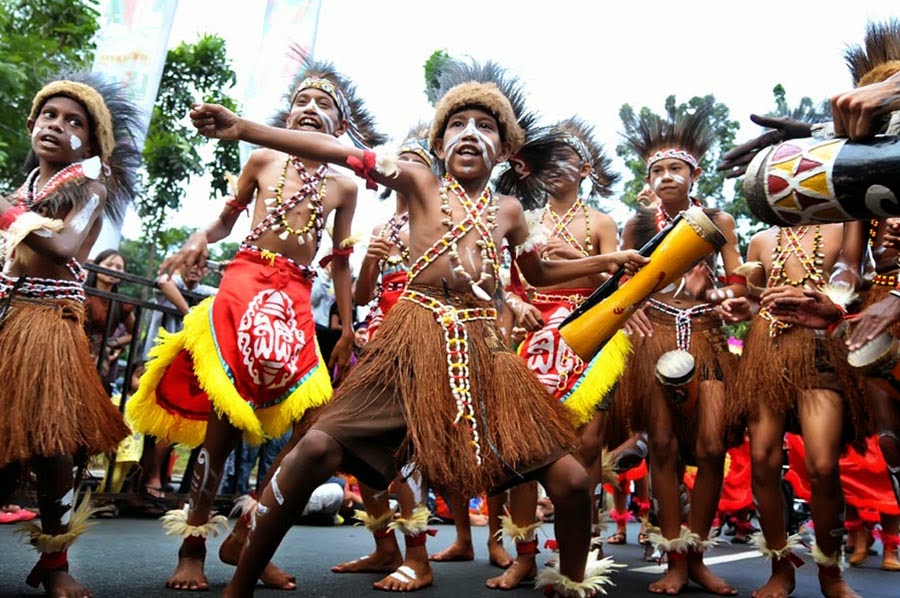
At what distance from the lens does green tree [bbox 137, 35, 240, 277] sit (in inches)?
546

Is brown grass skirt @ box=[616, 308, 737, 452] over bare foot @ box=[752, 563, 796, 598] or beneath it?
over

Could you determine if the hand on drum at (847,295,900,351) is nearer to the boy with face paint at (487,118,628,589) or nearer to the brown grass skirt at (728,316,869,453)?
the brown grass skirt at (728,316,869,453)

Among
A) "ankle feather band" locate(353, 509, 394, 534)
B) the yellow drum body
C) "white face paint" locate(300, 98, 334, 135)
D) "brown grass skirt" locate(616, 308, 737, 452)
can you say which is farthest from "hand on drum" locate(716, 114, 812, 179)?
"ankle feather band" locate(353, 509, 394, 534)

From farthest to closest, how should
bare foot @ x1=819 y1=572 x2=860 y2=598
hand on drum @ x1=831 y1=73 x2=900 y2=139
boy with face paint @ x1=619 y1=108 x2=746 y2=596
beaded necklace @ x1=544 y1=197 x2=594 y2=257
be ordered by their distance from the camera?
beaded necklace @ x1=544 y1=197 x2=594 y2=257 < boy with face paint @ x1=619 y1=108 x2=746 y2=596 < bare foot @ x1=819 y1=572 x2=860 y2=598 < hand on drum @ x1=831 y1=73 x2=900 y2=139

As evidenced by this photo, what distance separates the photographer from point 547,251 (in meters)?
4.03

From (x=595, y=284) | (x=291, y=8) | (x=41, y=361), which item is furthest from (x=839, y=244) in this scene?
→ (x=291, y=8)

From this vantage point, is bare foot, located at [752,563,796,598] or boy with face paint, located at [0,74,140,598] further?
bare foot, located at [752,563,796,598]

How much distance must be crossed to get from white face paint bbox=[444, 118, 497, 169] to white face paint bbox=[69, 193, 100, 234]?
140cm

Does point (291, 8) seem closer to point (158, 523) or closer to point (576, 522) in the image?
point (158, 523)

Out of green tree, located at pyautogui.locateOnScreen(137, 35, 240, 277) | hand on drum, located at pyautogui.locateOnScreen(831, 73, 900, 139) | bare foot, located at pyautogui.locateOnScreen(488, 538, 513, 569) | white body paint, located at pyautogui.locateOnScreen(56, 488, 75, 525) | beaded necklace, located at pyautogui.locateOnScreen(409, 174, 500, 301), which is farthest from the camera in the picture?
green tree, located at pyautogui.locateOnScreen(137, 35, 240, 277)

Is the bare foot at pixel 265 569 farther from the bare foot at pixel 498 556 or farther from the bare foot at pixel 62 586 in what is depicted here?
the bare foot at pixel 498 556

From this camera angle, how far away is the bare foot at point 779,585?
13.0 feet

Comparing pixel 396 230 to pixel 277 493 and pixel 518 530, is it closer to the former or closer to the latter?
pixel 518 530

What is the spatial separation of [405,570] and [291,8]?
37.2 feet
